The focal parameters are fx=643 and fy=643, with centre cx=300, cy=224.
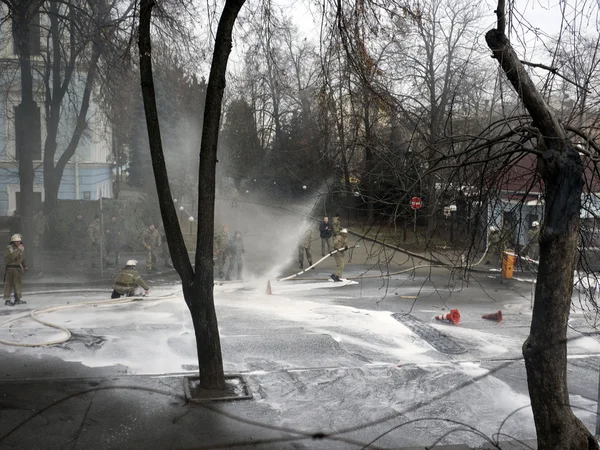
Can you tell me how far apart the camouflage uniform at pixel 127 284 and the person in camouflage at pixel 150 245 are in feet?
18.7

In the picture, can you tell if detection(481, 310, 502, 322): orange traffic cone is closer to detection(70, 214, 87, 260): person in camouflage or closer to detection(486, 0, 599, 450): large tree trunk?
detection(486, 0, 599, 450): large tree trunk

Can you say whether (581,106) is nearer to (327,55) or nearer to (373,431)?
(327,55)

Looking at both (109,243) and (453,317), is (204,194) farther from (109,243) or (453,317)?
(109,243)

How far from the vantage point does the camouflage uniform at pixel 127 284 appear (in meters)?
14.4

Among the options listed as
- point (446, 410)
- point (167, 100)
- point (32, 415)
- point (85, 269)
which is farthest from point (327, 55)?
point (167, 100)

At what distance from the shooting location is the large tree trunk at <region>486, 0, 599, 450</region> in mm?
5430

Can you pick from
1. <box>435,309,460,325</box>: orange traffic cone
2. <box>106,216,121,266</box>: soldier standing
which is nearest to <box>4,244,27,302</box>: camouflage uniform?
<box>106,216,121,266</box>: soldier standing

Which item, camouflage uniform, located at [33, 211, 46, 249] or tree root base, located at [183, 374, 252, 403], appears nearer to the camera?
tree root base, located at [183, 374, 252, 403]

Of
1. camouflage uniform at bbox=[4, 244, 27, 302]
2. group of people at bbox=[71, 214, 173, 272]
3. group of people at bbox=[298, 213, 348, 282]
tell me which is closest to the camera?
camouflage uniform at bbox=[4, 244, 27, 302]

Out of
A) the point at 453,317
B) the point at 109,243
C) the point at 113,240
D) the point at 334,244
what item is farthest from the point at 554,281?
the point at 109,243

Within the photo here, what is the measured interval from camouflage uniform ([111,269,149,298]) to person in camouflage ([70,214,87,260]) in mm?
9823

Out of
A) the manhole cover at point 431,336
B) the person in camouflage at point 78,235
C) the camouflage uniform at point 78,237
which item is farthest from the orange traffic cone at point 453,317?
the person in camouflage at point 78,235

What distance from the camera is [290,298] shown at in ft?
51.6

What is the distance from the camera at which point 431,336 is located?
12109mm
